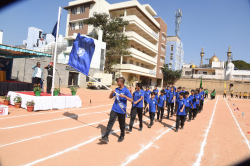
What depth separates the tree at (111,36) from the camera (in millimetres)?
30062

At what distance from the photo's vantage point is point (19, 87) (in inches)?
452

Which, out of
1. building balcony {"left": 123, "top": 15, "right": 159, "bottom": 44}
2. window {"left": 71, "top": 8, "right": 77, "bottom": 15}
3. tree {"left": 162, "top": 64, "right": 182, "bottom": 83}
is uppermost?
window {"left": 71, "top": 8, "right": 77, "bottom": 15}

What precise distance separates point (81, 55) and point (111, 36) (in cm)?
2567

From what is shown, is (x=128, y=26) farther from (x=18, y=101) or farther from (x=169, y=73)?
(x=18, y=101)

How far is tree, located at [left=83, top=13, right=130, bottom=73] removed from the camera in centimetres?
3006

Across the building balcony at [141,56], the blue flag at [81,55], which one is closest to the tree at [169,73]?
the building balcony at [141,56]

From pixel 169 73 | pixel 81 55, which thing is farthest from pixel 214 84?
pixel 81 55

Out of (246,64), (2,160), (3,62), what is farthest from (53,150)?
(246,64)

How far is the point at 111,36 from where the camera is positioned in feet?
102

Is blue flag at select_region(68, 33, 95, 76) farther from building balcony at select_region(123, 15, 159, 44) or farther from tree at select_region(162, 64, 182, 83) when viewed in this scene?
tree at select_region(162, 64, 182, 83)

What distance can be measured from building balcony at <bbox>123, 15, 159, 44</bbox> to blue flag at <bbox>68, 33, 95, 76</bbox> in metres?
28.8

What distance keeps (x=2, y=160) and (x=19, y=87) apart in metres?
9.10

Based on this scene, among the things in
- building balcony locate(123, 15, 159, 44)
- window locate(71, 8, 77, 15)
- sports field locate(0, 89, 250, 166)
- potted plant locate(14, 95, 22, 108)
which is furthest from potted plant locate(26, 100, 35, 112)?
window locate(71, 8, 77, 15)

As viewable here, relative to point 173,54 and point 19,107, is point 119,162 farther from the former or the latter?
point 173,54
